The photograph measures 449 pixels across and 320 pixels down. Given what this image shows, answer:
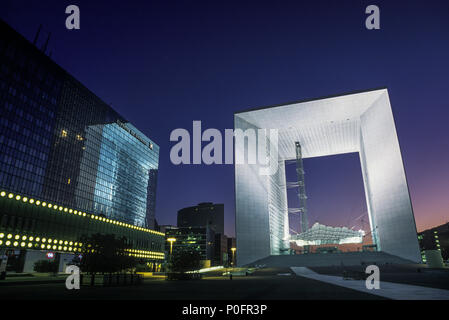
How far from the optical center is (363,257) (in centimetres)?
6238

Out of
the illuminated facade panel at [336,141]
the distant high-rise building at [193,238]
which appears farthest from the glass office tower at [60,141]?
the distant high-rise building at [193,238]

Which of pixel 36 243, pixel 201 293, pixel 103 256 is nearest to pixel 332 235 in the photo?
pixel 103 256

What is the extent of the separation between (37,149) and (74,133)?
14.6 meters

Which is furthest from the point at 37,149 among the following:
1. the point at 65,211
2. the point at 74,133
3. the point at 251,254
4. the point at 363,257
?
the point at 363,257

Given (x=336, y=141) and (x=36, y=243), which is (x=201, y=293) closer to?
(x=36, y=243)

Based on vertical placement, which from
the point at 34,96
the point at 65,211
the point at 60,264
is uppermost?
the point at 34,96

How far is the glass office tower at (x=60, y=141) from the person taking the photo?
74062 mm

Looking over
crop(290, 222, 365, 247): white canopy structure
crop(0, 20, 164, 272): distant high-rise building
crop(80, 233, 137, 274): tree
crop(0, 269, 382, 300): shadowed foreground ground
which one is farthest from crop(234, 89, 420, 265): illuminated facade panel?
crop(0, 269, 382, 300): shadowed foreground ground

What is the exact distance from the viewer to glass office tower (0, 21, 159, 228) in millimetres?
74062

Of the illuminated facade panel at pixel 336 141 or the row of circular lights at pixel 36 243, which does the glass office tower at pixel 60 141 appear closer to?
the row of circular lights at pixel 36 243

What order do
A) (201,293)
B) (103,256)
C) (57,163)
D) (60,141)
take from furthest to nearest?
(60,141), (57,163), (103,256), (201,293)

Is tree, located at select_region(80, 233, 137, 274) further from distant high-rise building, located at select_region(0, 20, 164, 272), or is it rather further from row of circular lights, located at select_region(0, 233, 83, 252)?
distant high-rise building, located at select_region(0, 20, 164, 272)

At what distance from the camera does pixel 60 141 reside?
292 ft
